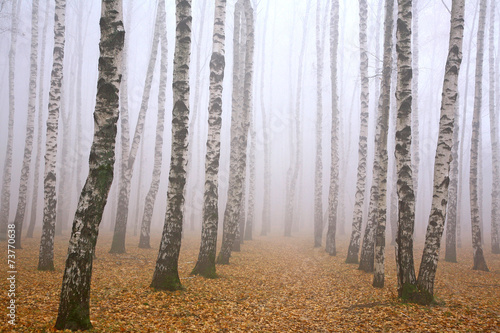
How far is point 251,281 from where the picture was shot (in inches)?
368

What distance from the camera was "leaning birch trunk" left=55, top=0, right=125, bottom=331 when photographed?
449cm

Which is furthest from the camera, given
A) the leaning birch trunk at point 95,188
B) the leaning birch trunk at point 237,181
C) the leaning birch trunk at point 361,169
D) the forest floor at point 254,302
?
the leaning birch trunk at point 361,169

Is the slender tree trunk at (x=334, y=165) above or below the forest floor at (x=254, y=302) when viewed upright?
above

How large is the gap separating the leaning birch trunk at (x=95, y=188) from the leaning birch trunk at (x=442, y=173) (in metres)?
6.69

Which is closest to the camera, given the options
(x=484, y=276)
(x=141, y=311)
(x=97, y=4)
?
(x=141, y=311)

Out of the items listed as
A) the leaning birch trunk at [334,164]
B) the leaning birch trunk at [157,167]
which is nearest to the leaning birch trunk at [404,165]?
Result: the leaning birch trunk at [334,164]

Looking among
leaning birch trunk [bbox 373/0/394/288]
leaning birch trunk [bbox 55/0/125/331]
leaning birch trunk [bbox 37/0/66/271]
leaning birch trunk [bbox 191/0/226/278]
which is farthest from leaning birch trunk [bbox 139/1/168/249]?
leaning birch trunk [bbox 55/0/125/331]

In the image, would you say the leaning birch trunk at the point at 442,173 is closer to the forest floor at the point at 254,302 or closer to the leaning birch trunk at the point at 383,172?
the forest floor at the point at 254,302

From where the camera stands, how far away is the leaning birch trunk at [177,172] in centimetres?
707

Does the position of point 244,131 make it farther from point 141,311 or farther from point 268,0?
point 268,0

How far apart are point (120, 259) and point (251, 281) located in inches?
216

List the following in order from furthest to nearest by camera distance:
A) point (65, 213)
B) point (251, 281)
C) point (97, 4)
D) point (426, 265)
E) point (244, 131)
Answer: point (97, 4) → point (65, 213) → point (244, 131) → point (251, 281) → point (426, 265)

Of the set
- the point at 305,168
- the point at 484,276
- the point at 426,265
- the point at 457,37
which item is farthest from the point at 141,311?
the point at 305,168

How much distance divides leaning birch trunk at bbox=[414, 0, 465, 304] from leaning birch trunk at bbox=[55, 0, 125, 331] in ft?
21.9
